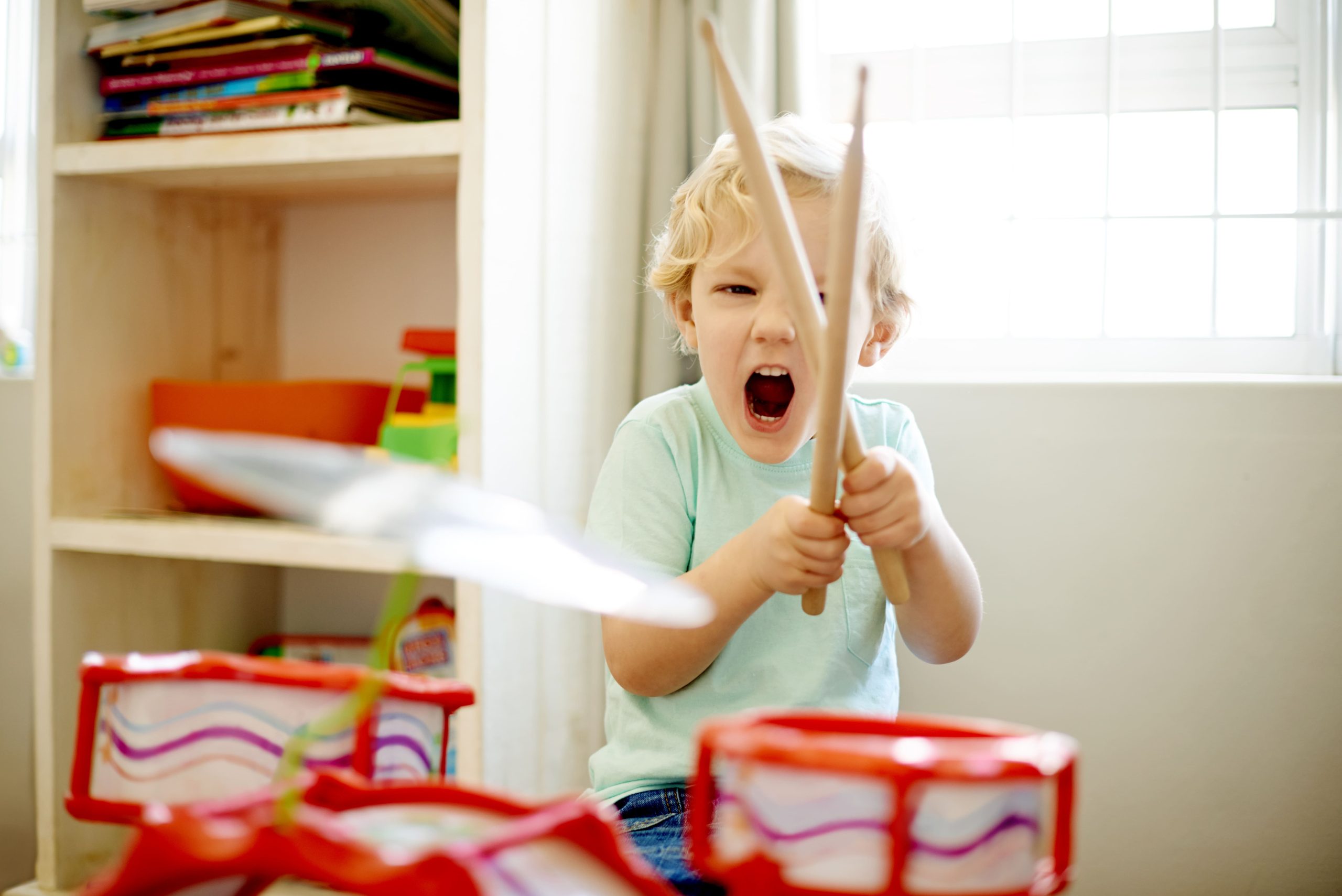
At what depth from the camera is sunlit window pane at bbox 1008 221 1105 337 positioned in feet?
4.36

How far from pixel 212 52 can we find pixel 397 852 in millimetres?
1077

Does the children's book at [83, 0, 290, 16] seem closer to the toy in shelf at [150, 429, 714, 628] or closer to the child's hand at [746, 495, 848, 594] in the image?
the child's hand at [746, 495, 848, 594]

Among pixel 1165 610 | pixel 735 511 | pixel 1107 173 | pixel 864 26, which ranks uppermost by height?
pixel 864 26

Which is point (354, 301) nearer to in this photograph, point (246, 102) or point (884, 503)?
point (246, 102)

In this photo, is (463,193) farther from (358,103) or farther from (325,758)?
(325,758)

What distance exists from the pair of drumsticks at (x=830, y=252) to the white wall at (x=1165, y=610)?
2.56ft

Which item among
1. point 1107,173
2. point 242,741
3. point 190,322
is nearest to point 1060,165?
point 1107,173

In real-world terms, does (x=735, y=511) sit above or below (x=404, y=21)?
below

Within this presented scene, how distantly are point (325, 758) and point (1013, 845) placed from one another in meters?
0.26

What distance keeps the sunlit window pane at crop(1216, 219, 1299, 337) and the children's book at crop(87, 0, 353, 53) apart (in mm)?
1035

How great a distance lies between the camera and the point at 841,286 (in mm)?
355

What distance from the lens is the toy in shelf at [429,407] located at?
3.46 feet

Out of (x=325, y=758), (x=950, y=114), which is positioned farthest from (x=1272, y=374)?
(x=325, y=758)

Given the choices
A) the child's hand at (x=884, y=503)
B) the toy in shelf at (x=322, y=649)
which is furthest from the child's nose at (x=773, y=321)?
the toy in shelf at (x=322, y=649)
